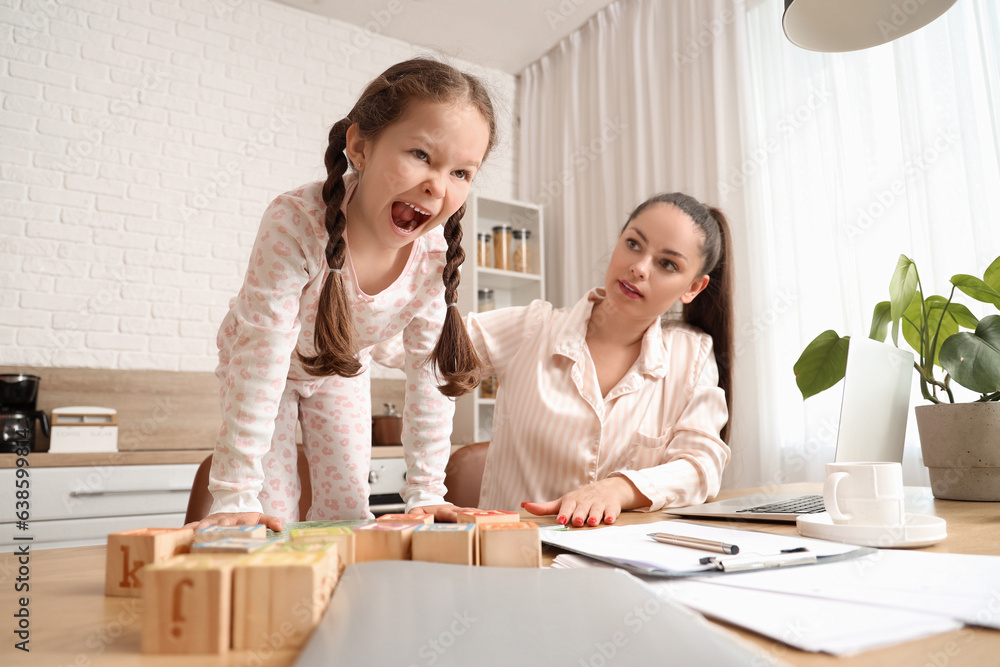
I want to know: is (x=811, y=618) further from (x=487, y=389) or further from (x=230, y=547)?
(x=487, y=389)

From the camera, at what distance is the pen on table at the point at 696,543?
0.62 m

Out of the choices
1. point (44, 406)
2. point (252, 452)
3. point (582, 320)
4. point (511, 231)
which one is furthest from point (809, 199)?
point (44, 406)

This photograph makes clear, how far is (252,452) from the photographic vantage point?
0.88 m

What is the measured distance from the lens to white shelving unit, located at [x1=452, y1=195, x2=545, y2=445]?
Result: 3395 millimetres

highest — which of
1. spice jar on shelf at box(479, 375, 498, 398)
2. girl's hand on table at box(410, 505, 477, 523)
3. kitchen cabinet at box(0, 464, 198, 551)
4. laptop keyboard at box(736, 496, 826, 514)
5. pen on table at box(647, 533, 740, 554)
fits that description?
spice jar on shelf at box(479, 375, 498, 398)

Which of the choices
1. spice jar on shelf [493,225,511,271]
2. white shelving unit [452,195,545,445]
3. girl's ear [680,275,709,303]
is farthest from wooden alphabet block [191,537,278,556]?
spice jar on shelf [493,225,511,271]

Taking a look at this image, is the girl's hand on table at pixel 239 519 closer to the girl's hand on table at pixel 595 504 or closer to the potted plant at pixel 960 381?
the girl's hand on table at pixel 595 504

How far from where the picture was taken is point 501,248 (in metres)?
3.63

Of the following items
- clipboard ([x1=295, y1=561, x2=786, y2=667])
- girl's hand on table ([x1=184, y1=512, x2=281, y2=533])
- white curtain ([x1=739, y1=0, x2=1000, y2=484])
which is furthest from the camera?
white curtain ([x1=739, y1=0, x2=1000, y2=484])

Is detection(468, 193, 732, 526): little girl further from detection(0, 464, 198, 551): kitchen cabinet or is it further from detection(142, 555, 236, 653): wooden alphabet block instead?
detection(0, 464, 198, 551): kitchen cabinet

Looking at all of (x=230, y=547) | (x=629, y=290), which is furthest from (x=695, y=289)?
(x=230, y=547)

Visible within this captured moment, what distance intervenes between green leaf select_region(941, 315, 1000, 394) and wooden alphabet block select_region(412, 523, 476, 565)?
95 centimetres

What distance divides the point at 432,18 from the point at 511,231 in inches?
47.3

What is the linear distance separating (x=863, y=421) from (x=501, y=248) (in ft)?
8.72
